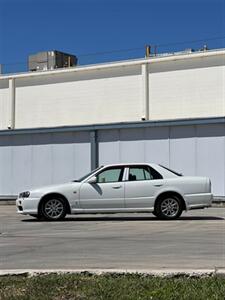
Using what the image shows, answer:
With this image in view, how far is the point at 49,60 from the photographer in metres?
40.0

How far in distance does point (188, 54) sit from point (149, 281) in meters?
23.7

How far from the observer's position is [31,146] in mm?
30141

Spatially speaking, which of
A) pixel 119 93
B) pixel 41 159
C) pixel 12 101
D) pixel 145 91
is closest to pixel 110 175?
pixel 41 159

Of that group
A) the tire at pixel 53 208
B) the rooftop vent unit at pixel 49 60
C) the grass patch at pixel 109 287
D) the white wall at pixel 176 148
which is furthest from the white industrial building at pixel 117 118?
the grass patch at pixel 109 287

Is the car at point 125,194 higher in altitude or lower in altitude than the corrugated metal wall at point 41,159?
lower

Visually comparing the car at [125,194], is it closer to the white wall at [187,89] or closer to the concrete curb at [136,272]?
the concrete curb at [136,272]

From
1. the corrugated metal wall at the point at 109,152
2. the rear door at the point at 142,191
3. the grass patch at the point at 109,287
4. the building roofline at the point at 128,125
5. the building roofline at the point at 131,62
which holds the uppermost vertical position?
the building roofline at the point at 131,62

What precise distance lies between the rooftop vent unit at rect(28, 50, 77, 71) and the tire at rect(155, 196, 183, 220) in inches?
937

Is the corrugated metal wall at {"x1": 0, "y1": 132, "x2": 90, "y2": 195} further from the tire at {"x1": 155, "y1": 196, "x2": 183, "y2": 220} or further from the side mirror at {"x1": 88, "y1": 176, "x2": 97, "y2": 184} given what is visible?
the tire at {"x1": 155, "y1": 196, "x2": 183, "y2": 220}

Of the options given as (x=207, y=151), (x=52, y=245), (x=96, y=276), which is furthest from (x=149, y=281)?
(x=207, y=151)

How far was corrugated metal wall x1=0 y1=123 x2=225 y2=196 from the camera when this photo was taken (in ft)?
84.0

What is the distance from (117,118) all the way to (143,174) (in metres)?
14.6

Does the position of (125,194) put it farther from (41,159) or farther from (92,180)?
(41,159)

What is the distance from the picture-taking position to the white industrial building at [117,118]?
2609 centimetres
